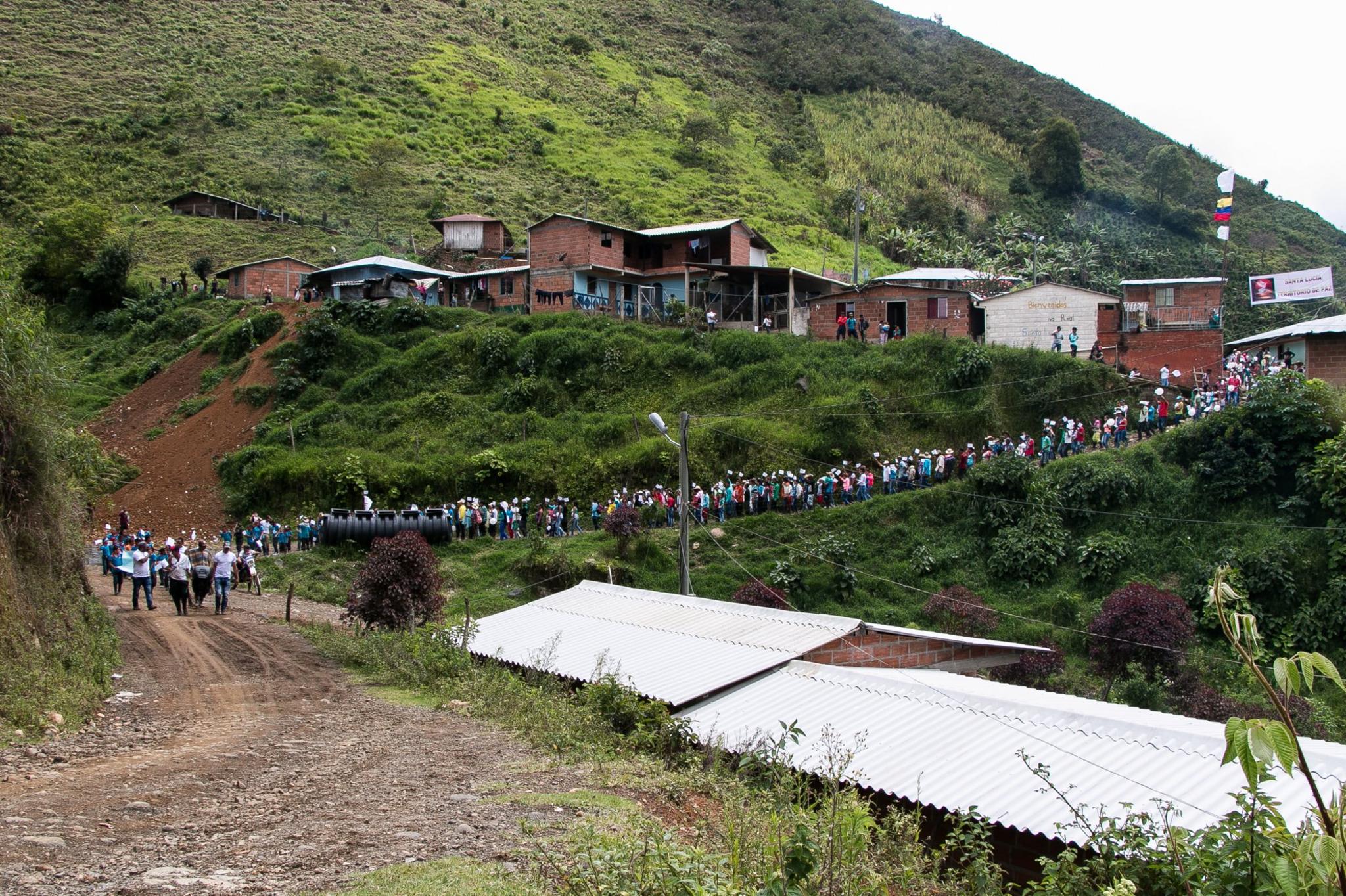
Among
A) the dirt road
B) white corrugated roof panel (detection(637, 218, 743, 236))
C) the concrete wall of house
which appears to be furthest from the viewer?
white corrugated roof panel (detection(637, 218, 743, 236))

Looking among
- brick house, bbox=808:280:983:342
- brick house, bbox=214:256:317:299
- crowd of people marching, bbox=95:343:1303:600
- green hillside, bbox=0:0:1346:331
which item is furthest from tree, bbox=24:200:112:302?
brick house, bbox=808:280:983:342

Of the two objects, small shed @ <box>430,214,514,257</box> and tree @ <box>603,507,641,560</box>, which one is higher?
small shed @ <box>430,214,514,257</box>

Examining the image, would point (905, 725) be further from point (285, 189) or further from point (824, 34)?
point (824, 34)

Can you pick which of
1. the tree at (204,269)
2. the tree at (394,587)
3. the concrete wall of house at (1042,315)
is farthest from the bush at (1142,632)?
the tree at (204,269)

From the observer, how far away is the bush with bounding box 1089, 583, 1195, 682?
20688 mm

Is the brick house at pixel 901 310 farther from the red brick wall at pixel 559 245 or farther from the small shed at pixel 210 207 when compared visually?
the small shed at pixel 210 207

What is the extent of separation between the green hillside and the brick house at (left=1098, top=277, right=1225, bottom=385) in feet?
66.0

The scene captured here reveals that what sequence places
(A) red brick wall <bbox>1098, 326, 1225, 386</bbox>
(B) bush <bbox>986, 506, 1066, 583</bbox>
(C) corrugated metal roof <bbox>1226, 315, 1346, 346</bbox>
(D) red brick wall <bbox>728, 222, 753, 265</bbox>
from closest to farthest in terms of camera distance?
1. (B) bush <bbox>986, 506, 1066, 583</bbox>
2. (C) corrugated metal roof <bbox>1226, 315, 1346, 346</bbox>
3. (A) red brick wall <bbox>1098, 326, 1225, 386</bbox>
4. (D) red brick wall <bbox>728, 222, 753, 265</bbox>

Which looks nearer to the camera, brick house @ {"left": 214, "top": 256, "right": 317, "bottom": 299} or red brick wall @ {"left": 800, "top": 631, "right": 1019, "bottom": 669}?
red brick wall @ {"left": 800, "top": 631, "right": 1019, "bottom": 669}

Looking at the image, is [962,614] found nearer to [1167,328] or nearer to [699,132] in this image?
[1167,328]

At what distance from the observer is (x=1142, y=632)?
68.5ft

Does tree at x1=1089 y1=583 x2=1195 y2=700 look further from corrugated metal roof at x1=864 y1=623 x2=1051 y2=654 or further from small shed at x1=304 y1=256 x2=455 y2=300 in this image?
small shed at x1=304 y1=256 x2=455 y2=300

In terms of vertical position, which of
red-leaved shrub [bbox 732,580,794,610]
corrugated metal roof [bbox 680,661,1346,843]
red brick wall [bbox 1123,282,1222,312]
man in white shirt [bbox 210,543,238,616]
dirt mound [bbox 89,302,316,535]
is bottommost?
red-leaved shrub [bbox 732,580,794,610]

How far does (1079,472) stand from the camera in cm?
2681
